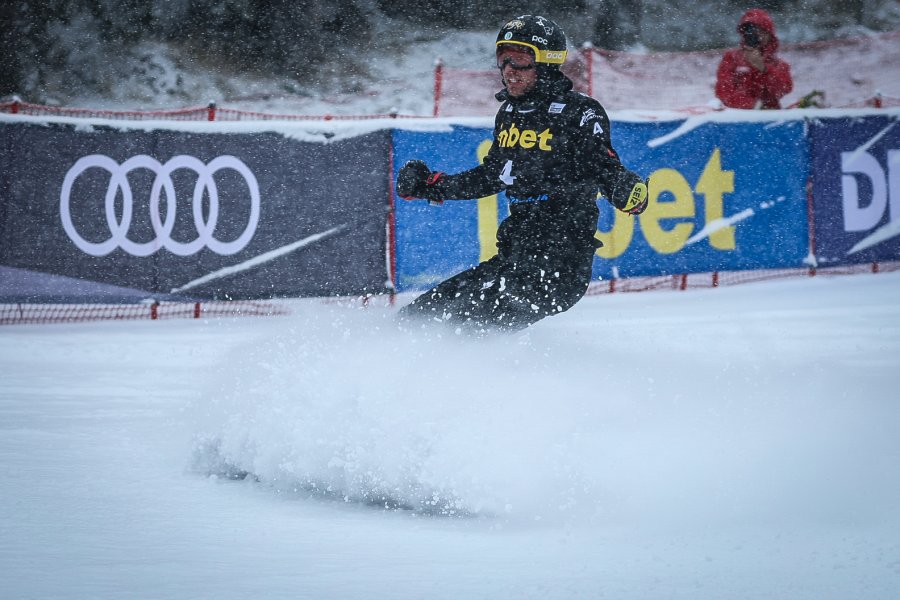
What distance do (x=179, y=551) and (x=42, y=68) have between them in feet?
66.5

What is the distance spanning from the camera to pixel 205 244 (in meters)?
7.82

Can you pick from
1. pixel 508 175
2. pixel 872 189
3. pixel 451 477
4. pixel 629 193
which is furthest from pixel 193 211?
pixel 872 189

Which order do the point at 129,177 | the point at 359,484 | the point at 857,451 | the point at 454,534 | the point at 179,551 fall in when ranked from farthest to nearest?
the point at 129,177, the point at 857,451, the point at 359,484, the point at 454,534, the point at 179,551

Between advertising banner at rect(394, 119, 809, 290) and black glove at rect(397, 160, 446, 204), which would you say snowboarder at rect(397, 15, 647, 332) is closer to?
black glove at rect(397, 160, 446, 204)

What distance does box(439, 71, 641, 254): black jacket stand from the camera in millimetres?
4027

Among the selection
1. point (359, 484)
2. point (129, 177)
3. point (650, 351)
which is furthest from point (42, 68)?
point (359, 484)

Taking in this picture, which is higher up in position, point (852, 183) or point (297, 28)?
point (297, 28)

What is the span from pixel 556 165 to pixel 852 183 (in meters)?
5.98

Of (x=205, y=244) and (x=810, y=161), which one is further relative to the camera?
(x=810, y=161)

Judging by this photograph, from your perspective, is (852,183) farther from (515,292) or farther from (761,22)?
(515,292)

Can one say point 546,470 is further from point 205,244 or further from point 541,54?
point 205,244

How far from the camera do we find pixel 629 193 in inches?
148

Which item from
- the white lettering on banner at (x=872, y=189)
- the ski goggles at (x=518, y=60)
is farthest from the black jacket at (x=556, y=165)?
the white lettering on banner at (x=872, y=189)

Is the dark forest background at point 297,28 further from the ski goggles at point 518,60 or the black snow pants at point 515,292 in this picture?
the black snow pants at point 515,292
